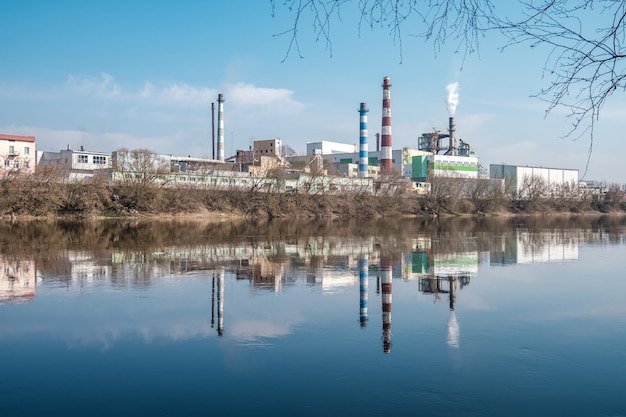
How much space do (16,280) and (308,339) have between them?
8.77 metres

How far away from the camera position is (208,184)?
59250 millimetres

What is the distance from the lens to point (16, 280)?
1429 cm

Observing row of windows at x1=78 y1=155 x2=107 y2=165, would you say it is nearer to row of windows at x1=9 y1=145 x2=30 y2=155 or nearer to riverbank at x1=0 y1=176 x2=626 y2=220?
row of windows at x1=9 y1=145 x2=30 y2=155

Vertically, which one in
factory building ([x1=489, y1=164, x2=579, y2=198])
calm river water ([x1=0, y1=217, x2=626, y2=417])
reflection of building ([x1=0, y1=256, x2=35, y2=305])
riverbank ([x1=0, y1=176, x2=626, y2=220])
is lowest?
calm river water ([x1=0, y1=217, x2=626, y2=417])

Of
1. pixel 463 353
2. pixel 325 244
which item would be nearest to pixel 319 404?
pixel 463 353

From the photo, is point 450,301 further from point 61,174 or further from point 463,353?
point 61,174

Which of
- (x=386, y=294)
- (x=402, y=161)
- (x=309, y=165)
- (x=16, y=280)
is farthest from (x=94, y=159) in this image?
(x=386, y=294)

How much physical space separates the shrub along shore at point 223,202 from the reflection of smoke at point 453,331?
1647 inches

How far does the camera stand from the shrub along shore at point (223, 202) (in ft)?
151

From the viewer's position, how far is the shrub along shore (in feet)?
151

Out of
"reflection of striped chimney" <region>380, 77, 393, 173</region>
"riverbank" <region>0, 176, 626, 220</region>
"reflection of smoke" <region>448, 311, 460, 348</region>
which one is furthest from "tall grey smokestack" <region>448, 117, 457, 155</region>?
"reflection of smoke" <region>448, 311, 460, 348</region>

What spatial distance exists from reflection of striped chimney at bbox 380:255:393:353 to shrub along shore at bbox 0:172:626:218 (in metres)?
33.9

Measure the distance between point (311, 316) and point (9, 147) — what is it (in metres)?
66.5

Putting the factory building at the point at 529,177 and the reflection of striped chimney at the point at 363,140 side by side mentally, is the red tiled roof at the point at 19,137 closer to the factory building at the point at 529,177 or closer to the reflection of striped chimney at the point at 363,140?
the reflection of striped chimney at the point at 363,140
